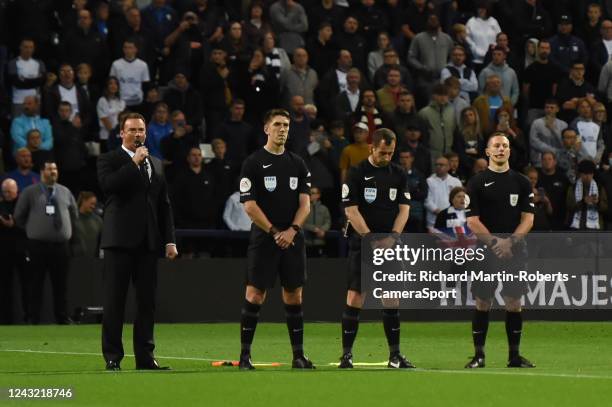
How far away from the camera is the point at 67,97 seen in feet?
87.6

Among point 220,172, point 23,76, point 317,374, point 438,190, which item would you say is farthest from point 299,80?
point 317,374

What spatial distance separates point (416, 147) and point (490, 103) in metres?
2.40

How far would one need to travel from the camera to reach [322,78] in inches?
1141

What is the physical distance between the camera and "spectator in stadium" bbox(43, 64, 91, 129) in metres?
26.5

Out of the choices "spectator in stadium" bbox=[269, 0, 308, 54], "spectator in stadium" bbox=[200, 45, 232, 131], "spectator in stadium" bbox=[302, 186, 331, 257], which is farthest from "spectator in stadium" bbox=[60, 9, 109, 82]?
"spectator in stadium" bbox=[302, 186, 331, 257]

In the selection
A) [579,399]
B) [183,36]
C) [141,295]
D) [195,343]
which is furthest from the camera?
[183,36]

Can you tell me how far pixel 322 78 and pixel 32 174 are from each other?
6.13 m

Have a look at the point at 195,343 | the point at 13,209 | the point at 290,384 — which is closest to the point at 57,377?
the point at 290,384

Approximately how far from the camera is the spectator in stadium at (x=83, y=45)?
90.0ft

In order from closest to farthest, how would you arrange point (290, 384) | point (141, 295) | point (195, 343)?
point (290, 384) → point (141, 295) → point (195, 343)

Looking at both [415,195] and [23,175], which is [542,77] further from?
[23,175]

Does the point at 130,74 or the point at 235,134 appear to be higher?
the point at 130,74

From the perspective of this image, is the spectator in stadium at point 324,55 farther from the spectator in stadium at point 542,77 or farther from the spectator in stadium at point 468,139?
the spectator in stadium at point 542,77

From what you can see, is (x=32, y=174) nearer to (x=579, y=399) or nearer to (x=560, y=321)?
(x=560, y=321)
